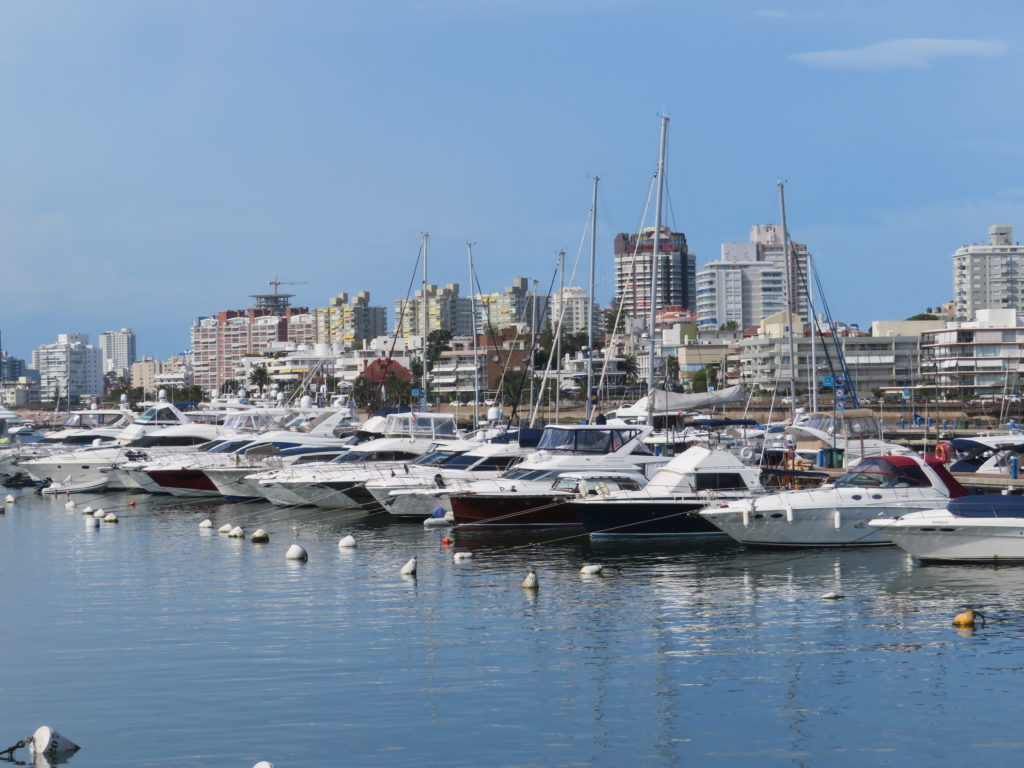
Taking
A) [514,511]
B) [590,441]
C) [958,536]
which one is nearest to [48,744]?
[958,536]

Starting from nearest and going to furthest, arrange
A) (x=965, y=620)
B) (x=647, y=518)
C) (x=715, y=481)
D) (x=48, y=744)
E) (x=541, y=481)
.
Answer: (x=48, y=744), (x=965, y=620), (x=647, y=518), (x=715, y=481), (x=541, y=481)

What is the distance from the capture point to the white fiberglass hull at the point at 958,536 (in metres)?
29.6

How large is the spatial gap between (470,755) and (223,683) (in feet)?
18.0

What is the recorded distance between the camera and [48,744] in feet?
54.3

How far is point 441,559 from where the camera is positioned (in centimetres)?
3416

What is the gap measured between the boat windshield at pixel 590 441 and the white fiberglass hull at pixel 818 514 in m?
8.93

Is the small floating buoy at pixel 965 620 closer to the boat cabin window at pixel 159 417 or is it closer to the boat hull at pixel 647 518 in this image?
the boat hull at pixel 647 518

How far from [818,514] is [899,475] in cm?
235

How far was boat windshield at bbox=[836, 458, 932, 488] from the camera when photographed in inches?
1313

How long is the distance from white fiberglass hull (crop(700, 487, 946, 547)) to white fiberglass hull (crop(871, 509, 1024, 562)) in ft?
8.64

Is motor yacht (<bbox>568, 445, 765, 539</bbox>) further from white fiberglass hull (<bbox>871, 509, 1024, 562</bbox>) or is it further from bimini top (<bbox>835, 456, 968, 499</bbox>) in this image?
white fiberglass hull (<bbox>871, 509, 1024, 562</bbox>)

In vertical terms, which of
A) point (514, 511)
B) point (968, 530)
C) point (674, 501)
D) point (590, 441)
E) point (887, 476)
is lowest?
point (514, 511)

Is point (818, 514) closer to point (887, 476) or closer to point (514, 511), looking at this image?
point (887, 476)

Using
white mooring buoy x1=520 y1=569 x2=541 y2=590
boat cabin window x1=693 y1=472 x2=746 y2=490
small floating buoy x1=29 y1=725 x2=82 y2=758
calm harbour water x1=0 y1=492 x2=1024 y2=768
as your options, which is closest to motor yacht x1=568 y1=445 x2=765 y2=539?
boat cabin window x1=693 y1=472 x2=746 y2=490
